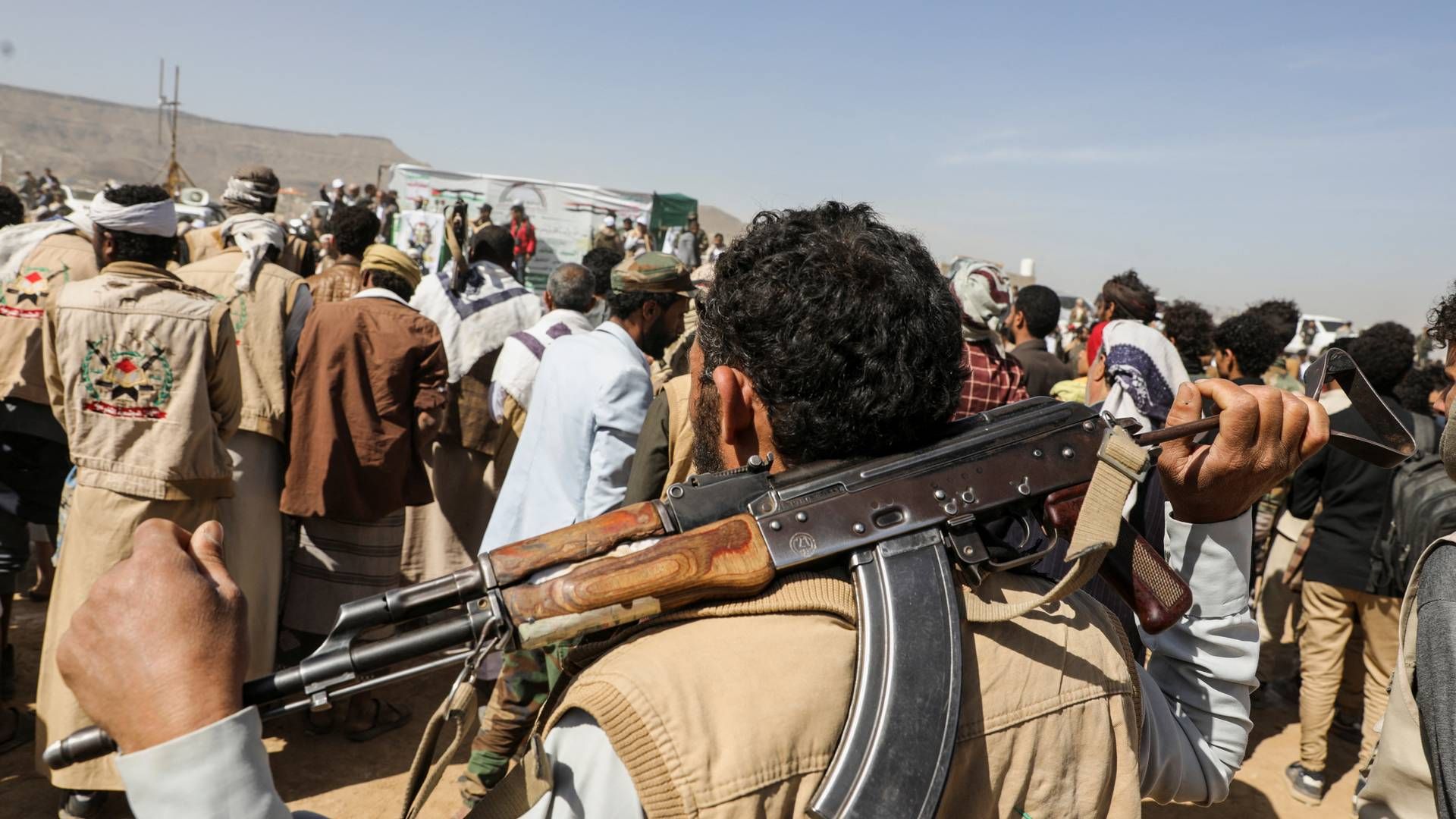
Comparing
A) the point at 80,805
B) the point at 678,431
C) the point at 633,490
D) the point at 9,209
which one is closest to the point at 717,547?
the point at 678,431

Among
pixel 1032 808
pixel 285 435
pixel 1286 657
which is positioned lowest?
pixel 1286 657

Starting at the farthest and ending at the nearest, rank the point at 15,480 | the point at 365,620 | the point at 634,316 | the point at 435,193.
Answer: the point at 435,193 < the point at 15,480 < the point at 634,316 < the point at 365,620

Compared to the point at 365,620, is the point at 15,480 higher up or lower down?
lower down

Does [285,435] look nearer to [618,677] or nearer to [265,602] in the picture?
[265,602]

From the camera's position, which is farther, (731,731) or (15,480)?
(15,480)

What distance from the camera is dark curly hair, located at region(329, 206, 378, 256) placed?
5098mm

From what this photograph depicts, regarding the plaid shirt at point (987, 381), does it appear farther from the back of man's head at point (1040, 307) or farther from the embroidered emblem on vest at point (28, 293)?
the embroidered emblem on vest at point (28, 293)

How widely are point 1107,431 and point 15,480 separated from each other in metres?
4.82

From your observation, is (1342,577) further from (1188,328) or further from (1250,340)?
(1188,328)

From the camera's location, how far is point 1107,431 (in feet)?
5.01

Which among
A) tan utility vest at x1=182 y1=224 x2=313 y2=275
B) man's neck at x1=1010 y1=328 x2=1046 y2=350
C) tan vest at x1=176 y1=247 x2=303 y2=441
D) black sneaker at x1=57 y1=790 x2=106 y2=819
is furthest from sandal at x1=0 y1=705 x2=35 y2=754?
man's neck at x1=1010 y1=328 x2=1046 y2=350

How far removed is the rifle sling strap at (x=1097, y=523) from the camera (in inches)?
47.6

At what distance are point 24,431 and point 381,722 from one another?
85.6 inches

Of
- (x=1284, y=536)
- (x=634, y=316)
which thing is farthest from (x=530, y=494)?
(x=1284, y=536)
